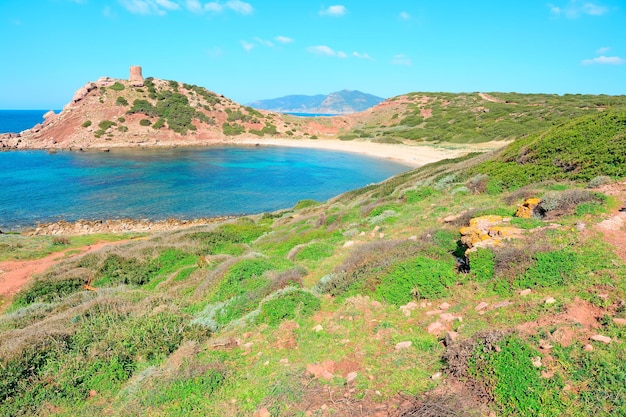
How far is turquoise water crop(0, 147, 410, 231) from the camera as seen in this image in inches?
1260

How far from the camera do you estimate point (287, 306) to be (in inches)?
313

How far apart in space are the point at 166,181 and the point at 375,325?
1646 inches

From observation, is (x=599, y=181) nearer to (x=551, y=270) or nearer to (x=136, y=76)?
(x=551, y=270)

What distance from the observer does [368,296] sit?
26.5ft

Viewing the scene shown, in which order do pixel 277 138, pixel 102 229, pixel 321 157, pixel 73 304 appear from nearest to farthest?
pixel 73 304
pixel 102 229
pixel 321 157
pixel 277 138

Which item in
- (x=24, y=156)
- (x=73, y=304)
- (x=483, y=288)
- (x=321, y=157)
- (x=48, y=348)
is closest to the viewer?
(x=48, y=348)

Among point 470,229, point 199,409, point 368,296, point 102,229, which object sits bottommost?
point 102,229

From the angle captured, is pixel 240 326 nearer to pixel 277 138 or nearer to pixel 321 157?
pixel 321 157

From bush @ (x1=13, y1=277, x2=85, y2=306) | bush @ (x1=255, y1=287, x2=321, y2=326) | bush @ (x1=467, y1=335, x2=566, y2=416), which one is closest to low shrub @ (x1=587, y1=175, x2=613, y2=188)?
bush @ (x1=467, y1=335, x2=566, y2=416)

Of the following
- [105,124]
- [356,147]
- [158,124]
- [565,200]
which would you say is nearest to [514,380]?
[565,200]

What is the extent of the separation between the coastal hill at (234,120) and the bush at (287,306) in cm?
6231

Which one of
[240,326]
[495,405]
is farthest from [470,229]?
[240,326]

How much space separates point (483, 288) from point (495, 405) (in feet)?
10.7

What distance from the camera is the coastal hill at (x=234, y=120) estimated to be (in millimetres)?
69625
